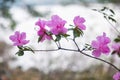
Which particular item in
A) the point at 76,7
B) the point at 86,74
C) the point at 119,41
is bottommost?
the point at 86,74

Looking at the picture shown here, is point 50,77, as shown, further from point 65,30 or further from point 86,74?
point 65,30

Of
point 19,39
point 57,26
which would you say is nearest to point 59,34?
point 57,26

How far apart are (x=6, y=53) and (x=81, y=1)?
1.82 meters

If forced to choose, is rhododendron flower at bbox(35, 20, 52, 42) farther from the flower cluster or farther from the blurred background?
the blurred background

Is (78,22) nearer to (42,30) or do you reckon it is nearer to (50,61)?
(42,30)

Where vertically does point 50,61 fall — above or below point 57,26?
below

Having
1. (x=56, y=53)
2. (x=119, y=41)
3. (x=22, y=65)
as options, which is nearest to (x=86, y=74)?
(x=56, y=53)

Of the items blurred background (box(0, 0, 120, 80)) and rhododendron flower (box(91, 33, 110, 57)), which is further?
blurred background (box(0, 0, 120, 80))

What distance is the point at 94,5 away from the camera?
7.10m

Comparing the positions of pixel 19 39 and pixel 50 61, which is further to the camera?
pixel 50 61

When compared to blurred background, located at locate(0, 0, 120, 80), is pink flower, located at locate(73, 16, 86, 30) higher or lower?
higher

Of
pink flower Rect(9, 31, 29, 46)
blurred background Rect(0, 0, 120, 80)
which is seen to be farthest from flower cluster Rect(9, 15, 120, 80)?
blurred background Rect(0, 0, 120, 80)

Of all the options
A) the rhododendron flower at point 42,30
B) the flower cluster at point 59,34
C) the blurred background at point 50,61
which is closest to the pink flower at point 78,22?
the flower cluster at point 59,34

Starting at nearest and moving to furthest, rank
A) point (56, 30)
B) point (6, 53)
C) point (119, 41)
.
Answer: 1. point (56, 30)
2. point (119, 41)
3. point (6, 53)
